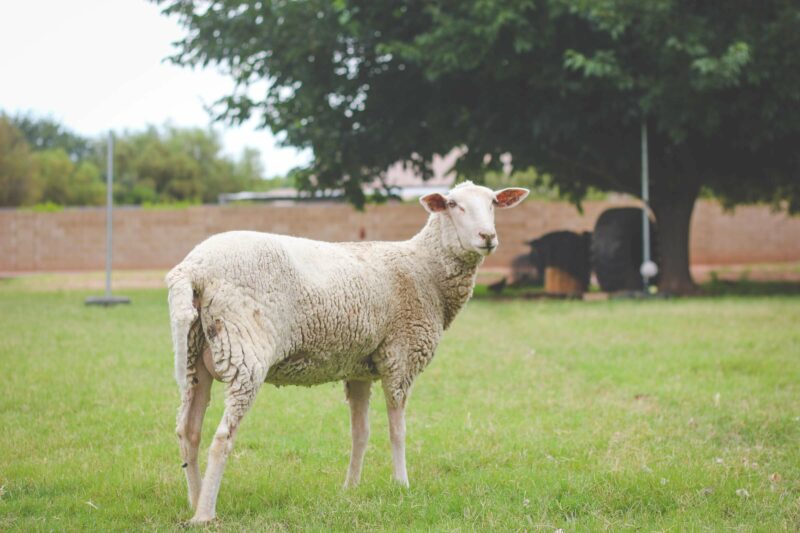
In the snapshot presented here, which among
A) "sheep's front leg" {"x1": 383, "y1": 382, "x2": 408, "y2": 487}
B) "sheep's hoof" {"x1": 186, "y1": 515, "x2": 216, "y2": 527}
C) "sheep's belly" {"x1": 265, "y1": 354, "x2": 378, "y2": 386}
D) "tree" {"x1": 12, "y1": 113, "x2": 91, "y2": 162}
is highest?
"tree" {"x1": 12, "y1": 113, "x2": 91, "y2": 162}

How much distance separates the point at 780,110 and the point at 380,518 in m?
14.1

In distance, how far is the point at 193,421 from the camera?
14.3 ft

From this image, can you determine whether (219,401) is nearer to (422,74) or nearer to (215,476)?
(215,476)

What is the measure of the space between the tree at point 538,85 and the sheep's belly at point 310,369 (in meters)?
10.8

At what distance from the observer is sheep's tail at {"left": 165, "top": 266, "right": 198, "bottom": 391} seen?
3.98m

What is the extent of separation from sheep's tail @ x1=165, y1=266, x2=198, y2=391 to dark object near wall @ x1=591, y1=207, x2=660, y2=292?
44.9 feet

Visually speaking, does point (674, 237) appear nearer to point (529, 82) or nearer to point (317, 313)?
point (529, 82)

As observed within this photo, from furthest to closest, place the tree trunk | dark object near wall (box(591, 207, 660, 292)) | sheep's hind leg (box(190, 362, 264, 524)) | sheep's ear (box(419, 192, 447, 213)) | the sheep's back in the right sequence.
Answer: the tree trunk < dark object near wall (box(591, 207, 660, 292)) < sheep's ear (box(419, 192, 447, 213)) < the sheep's back < sheep's hind leg (box(190, 362, 264, 524))

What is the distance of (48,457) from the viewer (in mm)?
5566

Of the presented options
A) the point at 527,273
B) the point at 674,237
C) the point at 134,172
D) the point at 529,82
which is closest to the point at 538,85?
the point at 529,82

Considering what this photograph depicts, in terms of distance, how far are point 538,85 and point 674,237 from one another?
15.0ft

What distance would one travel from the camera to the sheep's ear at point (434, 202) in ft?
16.6

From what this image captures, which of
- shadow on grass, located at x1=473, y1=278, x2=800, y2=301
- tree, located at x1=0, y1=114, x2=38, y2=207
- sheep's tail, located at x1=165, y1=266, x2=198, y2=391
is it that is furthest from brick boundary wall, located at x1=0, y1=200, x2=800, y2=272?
sheep's tail, located at x1=165, y1=266, x2=198, y2=391

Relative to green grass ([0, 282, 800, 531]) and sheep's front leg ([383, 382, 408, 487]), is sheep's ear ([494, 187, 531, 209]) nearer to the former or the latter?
sheep's front leg ([383, 382, 408, 487])
